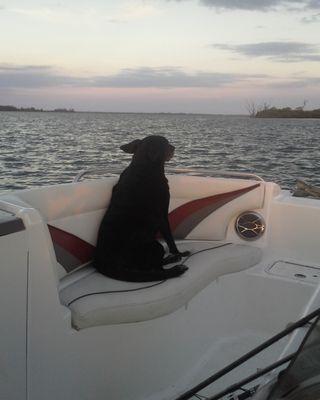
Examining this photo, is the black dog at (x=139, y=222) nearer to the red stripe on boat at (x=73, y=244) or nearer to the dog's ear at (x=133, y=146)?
the dog's ear at (x=133, y=146)

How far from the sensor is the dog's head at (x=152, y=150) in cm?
402

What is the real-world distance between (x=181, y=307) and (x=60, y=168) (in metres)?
15.2

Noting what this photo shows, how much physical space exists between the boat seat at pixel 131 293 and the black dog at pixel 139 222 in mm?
103

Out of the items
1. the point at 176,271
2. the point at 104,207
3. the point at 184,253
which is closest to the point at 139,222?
the point at 104,207

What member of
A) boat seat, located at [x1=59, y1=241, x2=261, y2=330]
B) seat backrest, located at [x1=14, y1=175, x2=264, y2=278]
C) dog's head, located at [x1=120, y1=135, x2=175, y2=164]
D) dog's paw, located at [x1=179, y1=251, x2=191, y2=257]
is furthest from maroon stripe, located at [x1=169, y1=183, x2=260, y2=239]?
dog's head, located at [x1=120, y1=135, x2=175, y2=164]

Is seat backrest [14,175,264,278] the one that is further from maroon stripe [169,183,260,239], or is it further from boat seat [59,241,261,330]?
boat seat [59,241,261,330]

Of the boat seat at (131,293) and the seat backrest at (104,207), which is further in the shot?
the seat backrest at (104,207)

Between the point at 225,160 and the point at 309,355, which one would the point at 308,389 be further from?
the point at 225,160

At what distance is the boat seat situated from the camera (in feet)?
9.77

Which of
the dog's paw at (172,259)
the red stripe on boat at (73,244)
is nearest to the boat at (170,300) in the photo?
the red stripe on boat at (73,244)

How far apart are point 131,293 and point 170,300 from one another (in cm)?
28

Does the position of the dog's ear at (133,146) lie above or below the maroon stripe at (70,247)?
above

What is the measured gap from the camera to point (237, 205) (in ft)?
15.6

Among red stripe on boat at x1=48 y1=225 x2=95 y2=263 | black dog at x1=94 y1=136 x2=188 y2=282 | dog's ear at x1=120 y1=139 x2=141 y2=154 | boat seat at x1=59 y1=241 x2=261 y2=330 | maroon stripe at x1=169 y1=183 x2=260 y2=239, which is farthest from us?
maroon stripe at x1=169 y1=183 x2=260 y2=239
